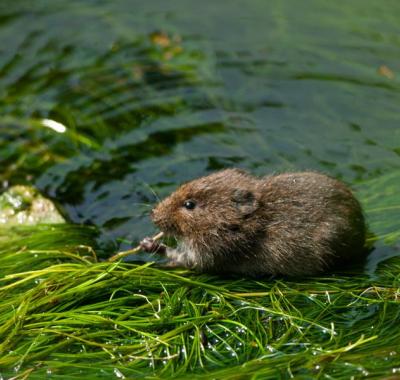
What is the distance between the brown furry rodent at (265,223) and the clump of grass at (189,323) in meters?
0.18

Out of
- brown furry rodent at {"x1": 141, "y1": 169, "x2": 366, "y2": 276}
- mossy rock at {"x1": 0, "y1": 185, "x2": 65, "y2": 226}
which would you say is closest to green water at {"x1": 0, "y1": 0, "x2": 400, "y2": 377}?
mossy rock at {"x1": 0, "y1": 185, "x2": 65, "y2": 226}

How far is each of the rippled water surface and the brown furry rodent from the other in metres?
0.81

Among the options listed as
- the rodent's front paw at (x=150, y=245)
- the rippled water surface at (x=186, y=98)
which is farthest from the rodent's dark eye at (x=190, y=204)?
the rippled water surface at (x=186, y=98)

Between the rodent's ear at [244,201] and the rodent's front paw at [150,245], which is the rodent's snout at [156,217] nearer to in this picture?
the rodent's front paw at [150,245]

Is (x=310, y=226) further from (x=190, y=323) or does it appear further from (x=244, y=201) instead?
(x=190, y=323)

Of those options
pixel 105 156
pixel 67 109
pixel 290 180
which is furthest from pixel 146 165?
pixel 290 180

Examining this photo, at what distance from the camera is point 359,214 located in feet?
24.1

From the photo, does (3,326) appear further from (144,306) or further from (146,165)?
(146,165)

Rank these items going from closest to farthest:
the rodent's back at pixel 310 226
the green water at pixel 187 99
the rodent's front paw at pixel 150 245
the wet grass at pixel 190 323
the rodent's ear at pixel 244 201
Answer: the wet grass at pixel 190 323 → the rodent's back at pixel 310 226 → the rodent's ear at pixel 244 201 → the rodent's front paw at pixel 150 245 → the green water at pixel 187 99

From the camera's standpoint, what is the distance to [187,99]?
10.3 m

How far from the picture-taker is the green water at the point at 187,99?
9.02m

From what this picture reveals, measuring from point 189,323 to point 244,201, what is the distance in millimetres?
1312

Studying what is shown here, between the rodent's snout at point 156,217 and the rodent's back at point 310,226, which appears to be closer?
the rodent's back at point 310,226

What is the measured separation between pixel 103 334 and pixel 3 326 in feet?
2.72
